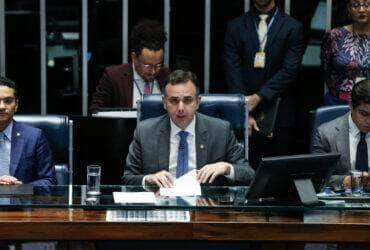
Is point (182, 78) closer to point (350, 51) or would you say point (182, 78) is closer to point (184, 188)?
point (184, 188)

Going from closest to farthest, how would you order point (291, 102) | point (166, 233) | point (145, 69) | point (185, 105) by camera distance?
point (166, 233) < point (185, 105) < point (145, 69) < point (291, 102)

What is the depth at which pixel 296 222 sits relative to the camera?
3010 millimetres

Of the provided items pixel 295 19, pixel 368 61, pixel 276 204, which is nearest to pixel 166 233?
pixel 276 204

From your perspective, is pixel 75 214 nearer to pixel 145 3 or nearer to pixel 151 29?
pixel 151 29

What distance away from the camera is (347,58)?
5.38 metres

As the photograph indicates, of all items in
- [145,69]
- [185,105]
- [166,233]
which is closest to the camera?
[166,233]

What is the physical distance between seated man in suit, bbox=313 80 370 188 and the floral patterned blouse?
1.04 m

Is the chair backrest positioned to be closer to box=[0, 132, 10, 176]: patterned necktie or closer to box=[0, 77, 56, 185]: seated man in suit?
box=[0, 77, 56, 185]: seated man in suit

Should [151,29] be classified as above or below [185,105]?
above

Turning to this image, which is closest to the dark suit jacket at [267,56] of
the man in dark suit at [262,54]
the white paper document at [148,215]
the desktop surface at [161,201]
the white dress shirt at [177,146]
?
the man in dark suit at [262,54]

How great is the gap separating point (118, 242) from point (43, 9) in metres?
3.40

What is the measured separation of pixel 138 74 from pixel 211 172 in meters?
1.58

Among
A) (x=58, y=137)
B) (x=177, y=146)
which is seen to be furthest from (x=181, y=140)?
(x=58, y=137)

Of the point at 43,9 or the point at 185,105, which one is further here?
the point at 43,9
